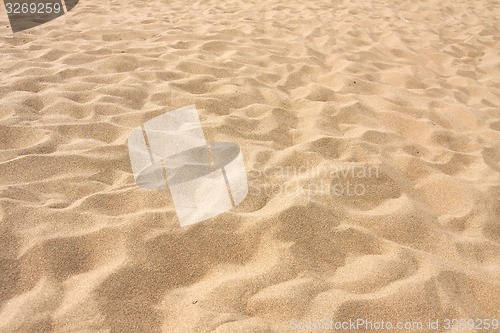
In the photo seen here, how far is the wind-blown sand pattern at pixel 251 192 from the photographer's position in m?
1.25

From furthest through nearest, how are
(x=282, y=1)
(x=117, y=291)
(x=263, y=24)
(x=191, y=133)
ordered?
(x=282, y=1) → (x=263, y=24) → (x=191, y=133) → (x=117, y=291)

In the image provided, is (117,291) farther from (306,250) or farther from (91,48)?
(91,48)

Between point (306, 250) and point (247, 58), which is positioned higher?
point (247, 58)

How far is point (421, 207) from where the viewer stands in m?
1.73

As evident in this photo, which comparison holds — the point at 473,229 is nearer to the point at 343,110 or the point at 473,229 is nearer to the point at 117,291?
the point at 343,110

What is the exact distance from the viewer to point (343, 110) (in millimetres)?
2523

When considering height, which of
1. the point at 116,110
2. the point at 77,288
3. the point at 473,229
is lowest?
the point at 473,229

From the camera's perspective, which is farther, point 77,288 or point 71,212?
point 71,212

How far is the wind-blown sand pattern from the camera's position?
1.25 meters

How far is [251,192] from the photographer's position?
1743mm

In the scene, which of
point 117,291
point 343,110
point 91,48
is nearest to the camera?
point 117,291

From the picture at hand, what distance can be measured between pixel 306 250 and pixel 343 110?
4.35ft

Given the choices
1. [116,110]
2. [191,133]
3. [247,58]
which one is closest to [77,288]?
[191,133]

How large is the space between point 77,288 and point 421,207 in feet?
4.67
